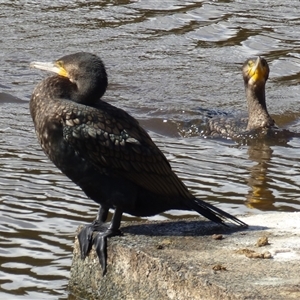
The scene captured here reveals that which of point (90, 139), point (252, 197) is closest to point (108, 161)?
point (90, 139)

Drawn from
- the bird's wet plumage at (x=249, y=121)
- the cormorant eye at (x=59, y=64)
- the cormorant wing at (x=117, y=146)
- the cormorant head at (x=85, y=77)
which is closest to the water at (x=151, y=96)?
the bird's wet plumage at (x=249, y=121)

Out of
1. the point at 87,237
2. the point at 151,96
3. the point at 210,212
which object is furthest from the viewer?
the point at 151,96

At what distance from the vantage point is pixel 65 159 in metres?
5.18

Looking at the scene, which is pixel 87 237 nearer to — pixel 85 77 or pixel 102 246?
pixel 102 246

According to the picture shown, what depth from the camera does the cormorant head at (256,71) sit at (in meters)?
10.6

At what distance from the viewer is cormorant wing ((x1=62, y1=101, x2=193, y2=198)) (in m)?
5.19

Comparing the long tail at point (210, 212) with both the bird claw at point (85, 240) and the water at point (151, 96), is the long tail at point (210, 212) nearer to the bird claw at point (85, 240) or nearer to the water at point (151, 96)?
the bird claw at point (85, 240)

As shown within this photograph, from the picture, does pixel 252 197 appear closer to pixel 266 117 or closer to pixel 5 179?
pixel 5 179

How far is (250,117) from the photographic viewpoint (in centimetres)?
1044

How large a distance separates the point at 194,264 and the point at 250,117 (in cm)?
561

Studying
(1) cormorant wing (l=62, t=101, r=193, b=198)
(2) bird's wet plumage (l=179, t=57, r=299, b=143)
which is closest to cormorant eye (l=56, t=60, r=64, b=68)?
(1) cormorant wing (l=62, t=101, r=193, b=198)

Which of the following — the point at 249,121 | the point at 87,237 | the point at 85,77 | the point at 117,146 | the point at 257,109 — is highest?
the point at 85,77

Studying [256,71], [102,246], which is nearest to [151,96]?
[256,71]

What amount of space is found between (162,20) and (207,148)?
17.9 ft
